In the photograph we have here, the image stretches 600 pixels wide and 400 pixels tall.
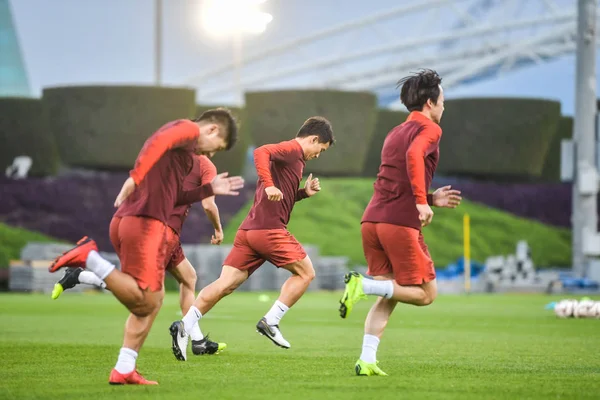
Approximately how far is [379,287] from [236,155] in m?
28.4

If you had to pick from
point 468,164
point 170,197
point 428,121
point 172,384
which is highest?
point 468,164

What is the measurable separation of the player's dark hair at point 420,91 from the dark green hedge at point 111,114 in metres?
26.9

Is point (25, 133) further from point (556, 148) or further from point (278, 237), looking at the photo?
point (278, 237)

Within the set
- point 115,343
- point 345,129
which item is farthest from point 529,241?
point 115,343

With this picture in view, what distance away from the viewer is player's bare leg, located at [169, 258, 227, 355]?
32.8ft

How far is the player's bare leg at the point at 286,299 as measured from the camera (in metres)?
9.59

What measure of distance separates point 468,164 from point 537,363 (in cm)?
2887

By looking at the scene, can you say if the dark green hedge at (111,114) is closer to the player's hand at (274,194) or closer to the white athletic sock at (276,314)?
the white athletic sock at (276,314)

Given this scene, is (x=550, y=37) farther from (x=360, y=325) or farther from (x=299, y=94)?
(x=360, y=325)

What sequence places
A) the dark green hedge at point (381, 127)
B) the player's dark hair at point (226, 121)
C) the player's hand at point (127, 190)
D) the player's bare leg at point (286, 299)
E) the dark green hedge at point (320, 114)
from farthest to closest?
the dark green hedge at point (381, 127) → the dark green hedge at point (320, 114) → the player's bare leg at point (286, 299) → the player's dark hair at point (226, 121) → the player's hand at point (127, 190)

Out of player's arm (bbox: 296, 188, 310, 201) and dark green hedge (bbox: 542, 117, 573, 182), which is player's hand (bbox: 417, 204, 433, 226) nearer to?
player's arm (bbox: 296, 188, 310, 201)

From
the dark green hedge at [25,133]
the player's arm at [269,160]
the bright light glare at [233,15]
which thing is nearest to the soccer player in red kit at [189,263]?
the player's arm at [269,160]

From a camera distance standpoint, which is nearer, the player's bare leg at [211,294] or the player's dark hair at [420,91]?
the player's dark hair at [420,91]

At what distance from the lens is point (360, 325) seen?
14781mm
